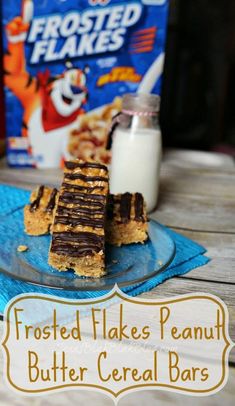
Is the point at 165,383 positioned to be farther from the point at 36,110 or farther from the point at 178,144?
the point at 178,144

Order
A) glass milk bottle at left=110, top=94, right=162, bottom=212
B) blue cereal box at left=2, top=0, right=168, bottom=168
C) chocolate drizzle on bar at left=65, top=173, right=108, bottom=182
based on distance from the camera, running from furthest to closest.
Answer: blue cereal box at left=2, top=0, right=168, bottom=168, glass milk bottle at left=110, top=94, right=162, bottom=212, chocolate drizzle on bar at left=65, top=173, right=108, bottom=182

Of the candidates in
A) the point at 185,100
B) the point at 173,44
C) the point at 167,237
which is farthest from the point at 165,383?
the point at 185,100

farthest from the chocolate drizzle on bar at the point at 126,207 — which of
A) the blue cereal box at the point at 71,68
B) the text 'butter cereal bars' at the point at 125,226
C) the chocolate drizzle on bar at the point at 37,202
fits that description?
the blue cereal box at the point at 71,68

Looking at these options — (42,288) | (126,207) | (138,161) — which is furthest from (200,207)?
(42,288)

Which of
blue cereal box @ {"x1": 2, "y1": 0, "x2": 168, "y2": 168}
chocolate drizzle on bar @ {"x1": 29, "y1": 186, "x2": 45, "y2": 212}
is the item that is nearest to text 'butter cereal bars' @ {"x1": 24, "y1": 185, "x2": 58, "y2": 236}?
chocolate drizzle on bar @ {"x1": 29, "y1": 186, "x2": 45, "y2": 212}

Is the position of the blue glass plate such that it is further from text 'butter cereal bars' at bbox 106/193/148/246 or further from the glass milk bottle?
the glass milk bottle

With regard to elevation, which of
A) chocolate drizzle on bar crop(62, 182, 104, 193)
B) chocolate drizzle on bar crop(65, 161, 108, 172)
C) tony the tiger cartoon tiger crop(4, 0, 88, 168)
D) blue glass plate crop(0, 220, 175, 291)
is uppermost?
tony the tiger cartoon tiger crop(4, 0, 88, 168)

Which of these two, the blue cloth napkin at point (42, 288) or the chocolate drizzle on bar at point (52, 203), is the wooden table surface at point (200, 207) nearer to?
the blue cloth napkin at point (42, 288)
